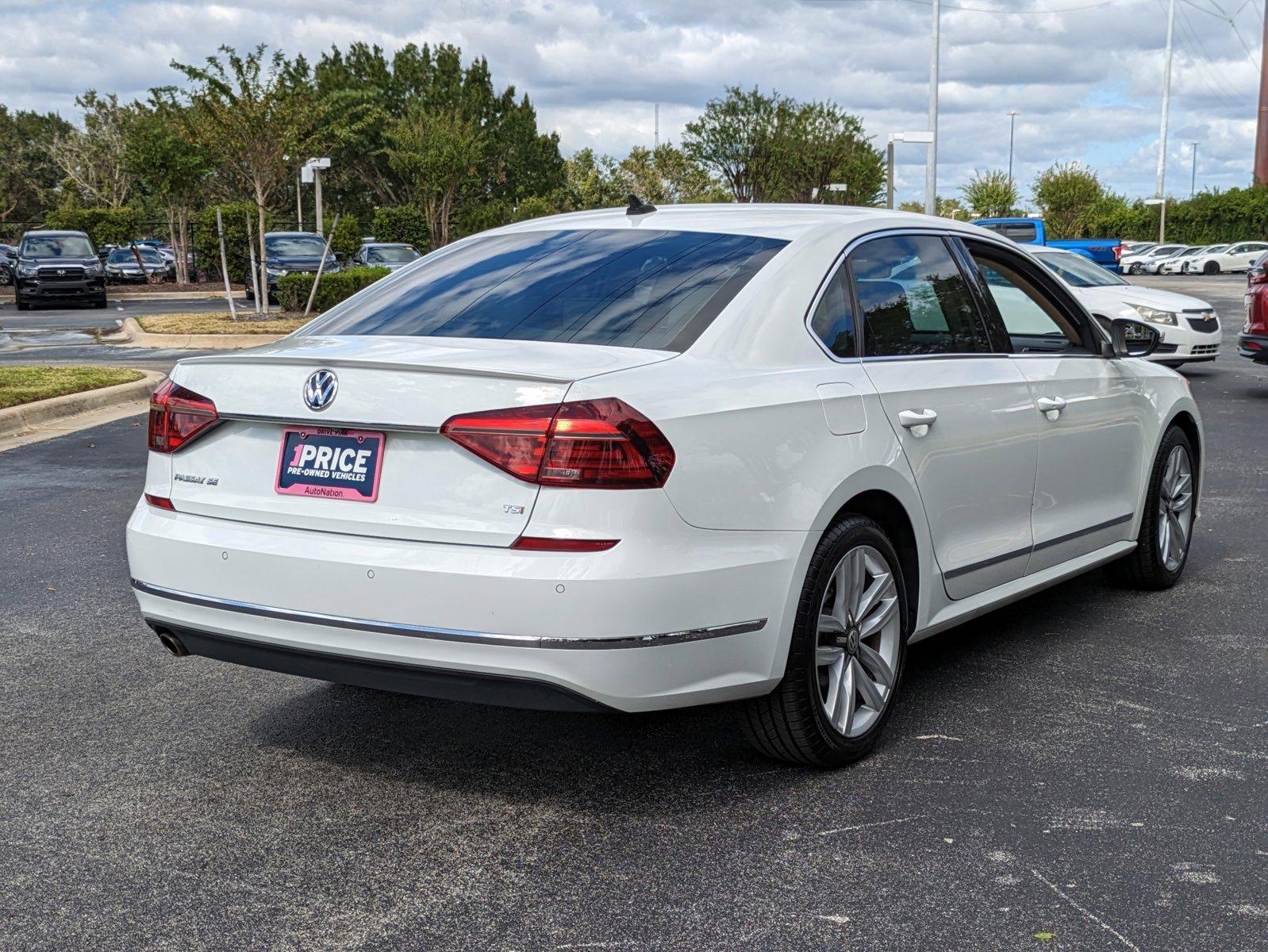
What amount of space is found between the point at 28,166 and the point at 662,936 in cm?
9428

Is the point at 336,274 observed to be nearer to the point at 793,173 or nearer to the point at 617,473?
the point at 617,473

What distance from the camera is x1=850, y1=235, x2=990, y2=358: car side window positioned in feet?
15.0

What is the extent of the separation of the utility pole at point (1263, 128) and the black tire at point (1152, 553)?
90854mm

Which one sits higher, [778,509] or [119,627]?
[778,509]

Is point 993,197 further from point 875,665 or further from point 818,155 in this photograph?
point 875,665

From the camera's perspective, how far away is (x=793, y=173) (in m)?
66.4

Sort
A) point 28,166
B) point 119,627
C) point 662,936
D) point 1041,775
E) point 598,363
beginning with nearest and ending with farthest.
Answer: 1. point 662,936
2. point 598,363
3. point 1041,775
4. point 119,627
5. point 28,166

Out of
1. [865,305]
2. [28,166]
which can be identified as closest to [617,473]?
[865,305]

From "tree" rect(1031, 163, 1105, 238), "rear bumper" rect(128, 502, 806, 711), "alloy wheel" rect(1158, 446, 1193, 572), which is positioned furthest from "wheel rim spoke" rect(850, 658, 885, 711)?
"tree" rect(1031, 163, 1105, 238)

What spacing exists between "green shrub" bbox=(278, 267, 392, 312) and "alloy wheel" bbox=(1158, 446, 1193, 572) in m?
20.6

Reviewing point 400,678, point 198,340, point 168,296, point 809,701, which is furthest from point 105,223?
point 809,701

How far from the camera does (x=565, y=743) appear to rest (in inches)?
175

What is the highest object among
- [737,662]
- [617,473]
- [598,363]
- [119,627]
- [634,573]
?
[598,363]

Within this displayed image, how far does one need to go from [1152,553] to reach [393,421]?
12.9 feet
